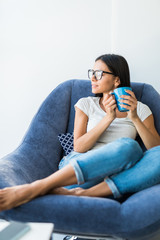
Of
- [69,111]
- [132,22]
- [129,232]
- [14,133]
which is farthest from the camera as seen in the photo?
[14,133]

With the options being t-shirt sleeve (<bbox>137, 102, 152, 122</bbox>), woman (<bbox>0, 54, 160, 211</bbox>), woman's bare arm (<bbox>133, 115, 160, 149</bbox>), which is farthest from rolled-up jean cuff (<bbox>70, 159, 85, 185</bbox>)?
t-shirt sleeve (<bbox>137, 102, 152, 122</bbox>)

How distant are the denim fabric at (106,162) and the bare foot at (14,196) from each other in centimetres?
19

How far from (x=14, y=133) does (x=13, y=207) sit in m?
1.21

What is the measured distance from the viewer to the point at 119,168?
1.11m

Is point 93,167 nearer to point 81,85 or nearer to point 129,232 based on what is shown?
point 129,232

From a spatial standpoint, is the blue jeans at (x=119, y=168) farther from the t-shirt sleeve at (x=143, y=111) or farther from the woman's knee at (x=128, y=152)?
the t-shirt sleeve at (x=143, y=111)

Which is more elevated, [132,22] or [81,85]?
[132,22]

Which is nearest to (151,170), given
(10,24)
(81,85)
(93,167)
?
(93,167)

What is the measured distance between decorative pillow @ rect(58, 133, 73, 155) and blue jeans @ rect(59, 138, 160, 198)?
535 mm

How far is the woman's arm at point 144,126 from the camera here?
1.33 metres

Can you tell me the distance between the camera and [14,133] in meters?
2.17

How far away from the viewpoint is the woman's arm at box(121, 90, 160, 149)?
1.33 m

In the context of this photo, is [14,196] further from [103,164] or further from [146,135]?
[146,135]

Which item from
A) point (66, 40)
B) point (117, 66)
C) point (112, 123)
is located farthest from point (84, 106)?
point (66, 40)
